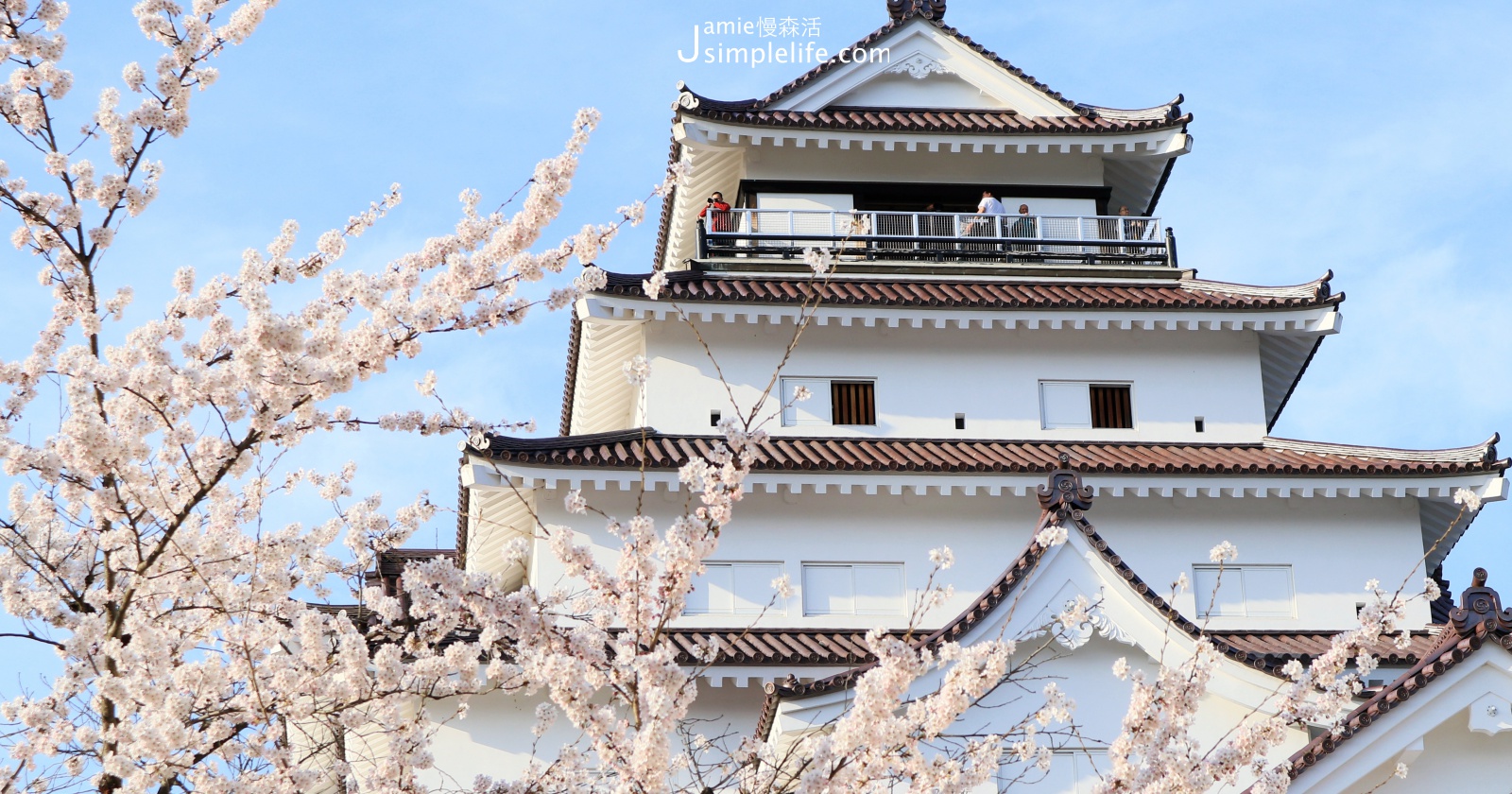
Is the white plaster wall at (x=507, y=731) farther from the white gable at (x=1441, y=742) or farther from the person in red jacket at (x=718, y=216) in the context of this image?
the person in red jacket at (x=718, y=216)

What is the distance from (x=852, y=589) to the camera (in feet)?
68.4

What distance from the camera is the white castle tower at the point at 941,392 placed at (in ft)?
67.8

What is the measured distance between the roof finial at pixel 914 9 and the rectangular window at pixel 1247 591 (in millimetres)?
10247

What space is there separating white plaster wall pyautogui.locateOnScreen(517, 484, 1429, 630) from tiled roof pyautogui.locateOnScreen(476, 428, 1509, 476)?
548 mm

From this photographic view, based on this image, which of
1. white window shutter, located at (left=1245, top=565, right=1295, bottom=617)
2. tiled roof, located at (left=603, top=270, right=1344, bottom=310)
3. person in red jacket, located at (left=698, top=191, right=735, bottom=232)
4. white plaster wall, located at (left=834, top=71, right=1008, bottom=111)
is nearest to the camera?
white window shutter, located at (left=1245, top=565, right=1295, bottom=617)

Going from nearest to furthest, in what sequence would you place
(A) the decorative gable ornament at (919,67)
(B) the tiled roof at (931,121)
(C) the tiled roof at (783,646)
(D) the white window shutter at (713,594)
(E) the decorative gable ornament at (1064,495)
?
(E) the decorative gable ornament at (1064,495), (C) the tiled roof at (783,646), (D) the white window shutter at (713,594), (B) the tiled roof at (931,121), (A) the decorative gable ornament at (919,67)

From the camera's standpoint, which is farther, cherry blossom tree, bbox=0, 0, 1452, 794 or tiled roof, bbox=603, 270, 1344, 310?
tiled roof, bbox=603, 270, 1344, 310

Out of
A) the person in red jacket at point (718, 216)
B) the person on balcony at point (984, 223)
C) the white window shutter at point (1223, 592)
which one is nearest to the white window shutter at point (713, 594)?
the person in red jacket at point (718, 216)

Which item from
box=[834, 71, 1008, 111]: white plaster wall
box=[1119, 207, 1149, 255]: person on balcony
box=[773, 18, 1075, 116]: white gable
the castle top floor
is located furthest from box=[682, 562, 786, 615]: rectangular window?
box=[834, 71, 1008, 111]: white plaster wall

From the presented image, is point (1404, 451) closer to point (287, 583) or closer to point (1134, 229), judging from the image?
point (1134, 229)

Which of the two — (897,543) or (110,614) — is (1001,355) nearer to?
(897,543)

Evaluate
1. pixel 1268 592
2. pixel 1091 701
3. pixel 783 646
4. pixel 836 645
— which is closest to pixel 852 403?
pixel 836 645

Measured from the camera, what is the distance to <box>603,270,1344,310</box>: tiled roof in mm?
22078

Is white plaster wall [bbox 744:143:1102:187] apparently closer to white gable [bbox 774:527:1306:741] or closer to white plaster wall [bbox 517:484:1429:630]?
white plaster wall [bbox 517:484:1429:630]
